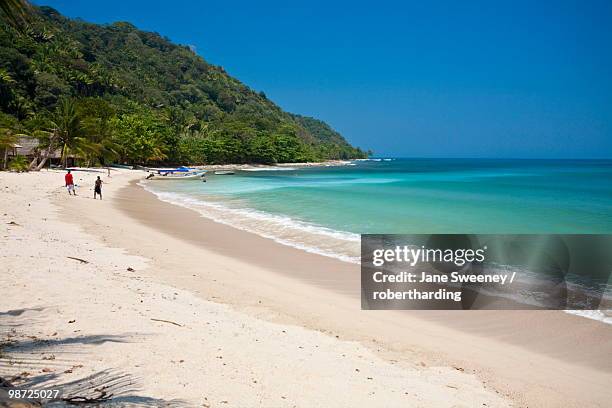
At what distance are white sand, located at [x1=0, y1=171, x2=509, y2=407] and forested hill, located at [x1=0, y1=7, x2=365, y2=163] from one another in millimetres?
3169

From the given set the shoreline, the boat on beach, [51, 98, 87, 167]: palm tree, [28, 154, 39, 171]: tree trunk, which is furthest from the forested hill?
the boat on beach

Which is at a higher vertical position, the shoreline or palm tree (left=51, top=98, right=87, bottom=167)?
palm tree (left=51, top=98, right=87, bottom=167)

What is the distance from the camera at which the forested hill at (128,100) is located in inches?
2054

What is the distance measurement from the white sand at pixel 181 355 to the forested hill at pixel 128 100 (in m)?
3.17

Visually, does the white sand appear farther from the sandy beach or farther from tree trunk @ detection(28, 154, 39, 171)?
tree trunk @ detection(28, 154, 39, 171)

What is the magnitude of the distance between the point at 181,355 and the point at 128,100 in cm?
10495

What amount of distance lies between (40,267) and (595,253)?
47.1ft

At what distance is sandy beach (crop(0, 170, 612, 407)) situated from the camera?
13.1 feet

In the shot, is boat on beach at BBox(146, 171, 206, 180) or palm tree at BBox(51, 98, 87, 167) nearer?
palm tree at BBox(51, 98, 87, 167)

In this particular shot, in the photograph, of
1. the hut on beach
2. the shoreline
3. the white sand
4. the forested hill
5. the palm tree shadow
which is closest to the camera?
the palm tree shadow

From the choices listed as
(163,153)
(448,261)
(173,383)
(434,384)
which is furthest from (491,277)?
(163,153)

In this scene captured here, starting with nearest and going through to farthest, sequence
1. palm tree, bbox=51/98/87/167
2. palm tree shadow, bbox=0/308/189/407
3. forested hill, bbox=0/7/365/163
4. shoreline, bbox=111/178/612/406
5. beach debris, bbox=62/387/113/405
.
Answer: beach debris, bbox=62/387/113/405 < palm tree shadow, bbox=0/308/189/407 < shoreline, bbox=111/178/612/406 < palm tree, bbox=51/98/87/167 < forested hill, bbox=0/7/365/163

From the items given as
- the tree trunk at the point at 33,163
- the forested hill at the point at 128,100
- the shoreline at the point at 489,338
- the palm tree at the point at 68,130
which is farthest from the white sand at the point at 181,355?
the palm tree at the point at 68,130

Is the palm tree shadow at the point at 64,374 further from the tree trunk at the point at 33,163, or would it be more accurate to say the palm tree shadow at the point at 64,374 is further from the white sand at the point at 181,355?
the tree trunk at the point at 33,163
